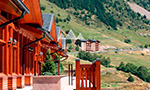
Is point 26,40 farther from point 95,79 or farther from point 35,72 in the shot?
Result: point 95,79

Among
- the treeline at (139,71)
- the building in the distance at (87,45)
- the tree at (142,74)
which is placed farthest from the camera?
the building in the distance at (87,45)

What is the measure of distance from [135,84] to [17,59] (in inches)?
2699

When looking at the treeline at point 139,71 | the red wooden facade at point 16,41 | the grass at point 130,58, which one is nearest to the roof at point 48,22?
the red wooden facade at point 16,41

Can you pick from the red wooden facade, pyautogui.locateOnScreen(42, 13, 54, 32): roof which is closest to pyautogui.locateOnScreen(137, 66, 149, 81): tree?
pyautogui.locateOnScreen(42, 13, 54, 32): roof

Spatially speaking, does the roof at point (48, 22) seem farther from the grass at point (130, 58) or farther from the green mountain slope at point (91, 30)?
the green mountain slope at point (91, 30)

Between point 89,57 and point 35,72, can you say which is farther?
point 89,57

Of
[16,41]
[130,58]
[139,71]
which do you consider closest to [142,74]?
[139,71]

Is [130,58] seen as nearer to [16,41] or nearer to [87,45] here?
[87,45]

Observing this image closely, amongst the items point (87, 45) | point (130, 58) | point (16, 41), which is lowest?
point (130, 58)

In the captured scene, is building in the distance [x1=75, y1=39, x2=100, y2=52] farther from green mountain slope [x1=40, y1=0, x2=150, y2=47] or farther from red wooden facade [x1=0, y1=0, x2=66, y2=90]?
red wooden facade [x1=0, y1=0, x2=66, y2=90]

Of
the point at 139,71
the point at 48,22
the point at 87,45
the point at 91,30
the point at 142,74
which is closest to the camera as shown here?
the point at 48,22

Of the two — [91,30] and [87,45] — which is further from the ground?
[91,30]

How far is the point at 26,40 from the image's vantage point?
720 inches

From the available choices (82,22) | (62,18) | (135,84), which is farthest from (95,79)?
(82,22)
